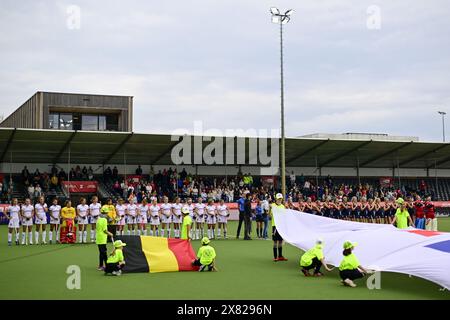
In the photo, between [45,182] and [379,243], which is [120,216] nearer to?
[379,243]

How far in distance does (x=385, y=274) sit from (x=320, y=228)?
250 cm

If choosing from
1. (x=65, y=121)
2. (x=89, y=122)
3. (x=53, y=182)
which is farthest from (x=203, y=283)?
(x=65, y=121)

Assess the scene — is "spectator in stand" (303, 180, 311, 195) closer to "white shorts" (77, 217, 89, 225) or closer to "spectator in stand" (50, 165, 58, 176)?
"spectator in stand" (50, 165, 58, 176)

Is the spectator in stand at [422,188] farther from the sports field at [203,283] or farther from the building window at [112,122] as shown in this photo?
the sports field at [203,283]

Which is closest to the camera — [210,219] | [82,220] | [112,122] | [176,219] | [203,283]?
[203,283]

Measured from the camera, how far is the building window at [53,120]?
1687 inches

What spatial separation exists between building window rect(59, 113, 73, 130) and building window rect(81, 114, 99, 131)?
0.97 metres

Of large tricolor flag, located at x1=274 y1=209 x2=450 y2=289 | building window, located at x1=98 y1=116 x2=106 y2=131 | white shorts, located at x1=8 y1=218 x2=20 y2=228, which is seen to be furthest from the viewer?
building window, located at x1=98 y1=116 x2=106 y2=131

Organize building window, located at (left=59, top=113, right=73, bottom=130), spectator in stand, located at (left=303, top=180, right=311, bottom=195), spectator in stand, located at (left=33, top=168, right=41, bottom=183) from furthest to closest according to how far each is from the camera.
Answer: building window, located at (left=59, top=113, right=73, bottom=130) < spectator in stand, located at (left=303, top=180, right=311, bottom=195) < spectator in stand, located at (left=33, top=168, right=41, bottom=183)

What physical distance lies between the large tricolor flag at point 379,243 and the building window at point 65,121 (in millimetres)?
31966

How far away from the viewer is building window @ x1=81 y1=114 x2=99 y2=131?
44.0 m

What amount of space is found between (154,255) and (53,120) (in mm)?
32717

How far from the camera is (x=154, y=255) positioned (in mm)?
13336

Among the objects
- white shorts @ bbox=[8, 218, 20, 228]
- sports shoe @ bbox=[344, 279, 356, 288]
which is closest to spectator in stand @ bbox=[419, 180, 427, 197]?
white shorts @ bbox=[8, 218, 20, 228]
